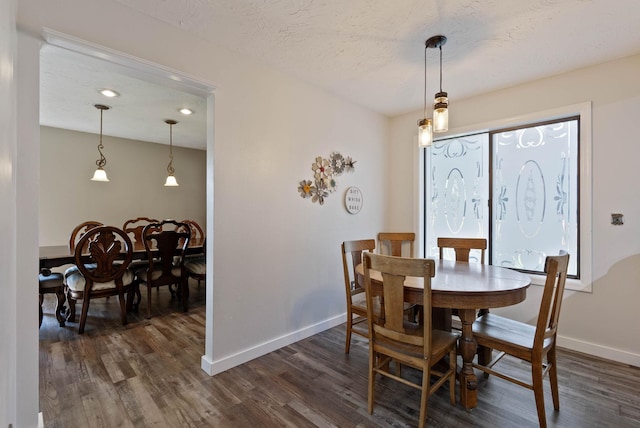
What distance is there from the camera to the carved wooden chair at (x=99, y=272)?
9.33ft

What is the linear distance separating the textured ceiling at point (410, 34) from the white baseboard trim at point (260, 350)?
97.3 inches

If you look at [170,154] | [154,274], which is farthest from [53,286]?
[170,154]

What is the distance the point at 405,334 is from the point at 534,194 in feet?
7.58

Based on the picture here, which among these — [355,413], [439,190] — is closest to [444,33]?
[439,190]

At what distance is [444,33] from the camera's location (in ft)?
6.74

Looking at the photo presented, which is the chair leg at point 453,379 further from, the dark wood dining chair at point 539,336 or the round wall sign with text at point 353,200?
the round wall sign with text at point 353,200

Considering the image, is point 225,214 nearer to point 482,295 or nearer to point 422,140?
point 422,140

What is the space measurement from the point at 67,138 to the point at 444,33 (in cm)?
543

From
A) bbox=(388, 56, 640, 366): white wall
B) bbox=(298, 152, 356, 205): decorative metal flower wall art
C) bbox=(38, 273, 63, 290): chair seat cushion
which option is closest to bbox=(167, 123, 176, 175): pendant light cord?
bbox=(38, 273, 63, 290): chair seat cushion

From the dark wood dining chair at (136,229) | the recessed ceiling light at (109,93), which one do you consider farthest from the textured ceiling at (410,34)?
the dark wood dining chair at (136,229)

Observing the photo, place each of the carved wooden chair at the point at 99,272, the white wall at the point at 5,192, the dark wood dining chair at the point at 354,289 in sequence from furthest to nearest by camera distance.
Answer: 1. the carved wooden chair at the point at 99,272
2. the dark wood dining chair at the point at 354,289
3. the white wall at the point at 5,192

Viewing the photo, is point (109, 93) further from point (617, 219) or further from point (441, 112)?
point (617, 219)

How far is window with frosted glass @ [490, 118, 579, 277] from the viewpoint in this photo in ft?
8.94

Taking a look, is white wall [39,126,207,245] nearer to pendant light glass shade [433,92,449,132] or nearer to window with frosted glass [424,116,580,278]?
window with frosted glass [424,116,580,278]
